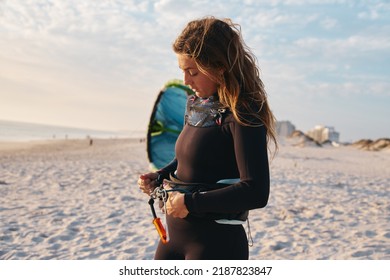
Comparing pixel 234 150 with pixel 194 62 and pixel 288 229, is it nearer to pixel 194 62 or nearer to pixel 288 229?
pixel 194 62

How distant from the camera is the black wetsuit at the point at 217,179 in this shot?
5.35 ft

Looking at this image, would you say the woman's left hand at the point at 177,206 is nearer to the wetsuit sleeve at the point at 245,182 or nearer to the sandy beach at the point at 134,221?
the wetsuit sleeve at the point at 245,182

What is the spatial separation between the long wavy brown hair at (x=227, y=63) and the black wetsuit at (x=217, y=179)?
0.09m

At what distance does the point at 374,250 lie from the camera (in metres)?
5.00

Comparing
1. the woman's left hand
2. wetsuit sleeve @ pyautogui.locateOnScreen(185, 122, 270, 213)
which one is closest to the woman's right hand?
the woman's left hand

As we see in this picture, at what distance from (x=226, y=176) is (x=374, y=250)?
13.5ft

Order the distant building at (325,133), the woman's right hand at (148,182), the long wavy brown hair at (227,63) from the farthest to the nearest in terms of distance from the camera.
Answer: the distant building at (325,133), the woman's right hand at (148,182), the long wavy brown hair at (227,63)

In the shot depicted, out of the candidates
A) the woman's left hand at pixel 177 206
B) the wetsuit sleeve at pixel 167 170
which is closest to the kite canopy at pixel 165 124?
the wetsuit sleeve at pixel 167 170

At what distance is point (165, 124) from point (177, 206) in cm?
943

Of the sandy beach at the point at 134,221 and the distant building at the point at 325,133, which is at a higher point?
the distant building at the point at 325,133

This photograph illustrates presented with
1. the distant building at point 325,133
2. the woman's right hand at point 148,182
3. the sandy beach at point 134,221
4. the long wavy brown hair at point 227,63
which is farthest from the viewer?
the distant building at point 325,133

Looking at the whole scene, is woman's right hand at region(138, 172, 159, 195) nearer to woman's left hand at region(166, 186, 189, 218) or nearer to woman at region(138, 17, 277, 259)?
woman at region(138, 17, 277, 259)

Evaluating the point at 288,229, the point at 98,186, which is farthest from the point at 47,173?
the point at 288,229

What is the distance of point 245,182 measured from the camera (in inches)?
64.1
